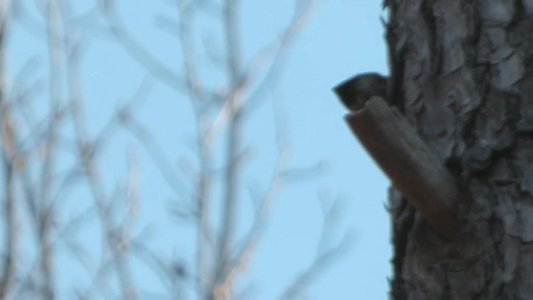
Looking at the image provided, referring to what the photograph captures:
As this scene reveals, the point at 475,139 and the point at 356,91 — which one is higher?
the point at 356,91

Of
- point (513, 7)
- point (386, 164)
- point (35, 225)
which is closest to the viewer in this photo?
point (386, 164)

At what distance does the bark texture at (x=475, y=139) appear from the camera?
1555 mm

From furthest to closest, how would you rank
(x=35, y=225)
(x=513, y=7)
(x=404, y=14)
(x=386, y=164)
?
(x=35, y=225) → (x=404, y=14) → (x=513, y=7) → (x=386, y=164)

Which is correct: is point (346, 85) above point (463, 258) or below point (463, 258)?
above

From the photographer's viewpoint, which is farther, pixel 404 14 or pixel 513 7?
pixel 404 14

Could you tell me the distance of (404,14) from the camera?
175 cm

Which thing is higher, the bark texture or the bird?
the bird

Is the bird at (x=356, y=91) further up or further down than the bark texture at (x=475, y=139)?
further up

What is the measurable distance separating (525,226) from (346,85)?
26cm

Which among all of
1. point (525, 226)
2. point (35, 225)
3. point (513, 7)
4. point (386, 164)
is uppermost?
point (35, 225)

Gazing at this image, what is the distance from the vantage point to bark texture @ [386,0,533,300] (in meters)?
1.55

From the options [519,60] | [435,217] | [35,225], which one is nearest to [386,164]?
[435,217]

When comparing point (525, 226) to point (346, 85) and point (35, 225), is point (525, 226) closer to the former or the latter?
point (346, 85)

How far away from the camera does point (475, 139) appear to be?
62.9 inches
